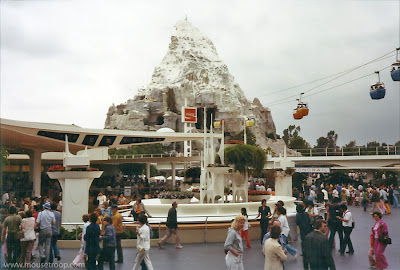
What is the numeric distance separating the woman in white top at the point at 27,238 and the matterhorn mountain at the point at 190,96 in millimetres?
70494

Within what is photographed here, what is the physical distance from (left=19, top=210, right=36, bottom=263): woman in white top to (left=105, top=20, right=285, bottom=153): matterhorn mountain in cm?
7049

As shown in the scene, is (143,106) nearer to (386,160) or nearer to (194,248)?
(386,160)

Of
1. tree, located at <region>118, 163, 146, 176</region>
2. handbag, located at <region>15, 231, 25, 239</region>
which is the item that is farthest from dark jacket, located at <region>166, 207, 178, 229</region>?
tree, located at <region>118, 163, 146, 176</region>

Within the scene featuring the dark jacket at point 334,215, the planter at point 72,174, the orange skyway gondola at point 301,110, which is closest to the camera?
the dark jacket at point 334,215

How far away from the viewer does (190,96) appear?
8994 cm

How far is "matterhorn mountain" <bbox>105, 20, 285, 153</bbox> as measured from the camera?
87375 mm

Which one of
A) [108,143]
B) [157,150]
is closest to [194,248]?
[108,143]

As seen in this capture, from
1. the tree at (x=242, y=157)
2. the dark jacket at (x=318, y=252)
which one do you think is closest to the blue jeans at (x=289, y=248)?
the dark jacket at (x=318, y=252)

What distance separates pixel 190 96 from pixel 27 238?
81.0m

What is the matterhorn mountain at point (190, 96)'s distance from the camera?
87.4 meters

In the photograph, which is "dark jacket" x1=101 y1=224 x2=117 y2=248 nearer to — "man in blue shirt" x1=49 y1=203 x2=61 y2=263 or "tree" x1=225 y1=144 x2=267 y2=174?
"man in blue shirt" x1=49 y1=203 x2=61 y2=263

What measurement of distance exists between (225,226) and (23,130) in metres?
13.6

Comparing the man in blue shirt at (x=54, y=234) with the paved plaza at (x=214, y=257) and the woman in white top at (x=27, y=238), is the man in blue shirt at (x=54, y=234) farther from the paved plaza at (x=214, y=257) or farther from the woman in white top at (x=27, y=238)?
the woman in white top at (x=27, y=238)

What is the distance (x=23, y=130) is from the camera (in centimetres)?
2175
